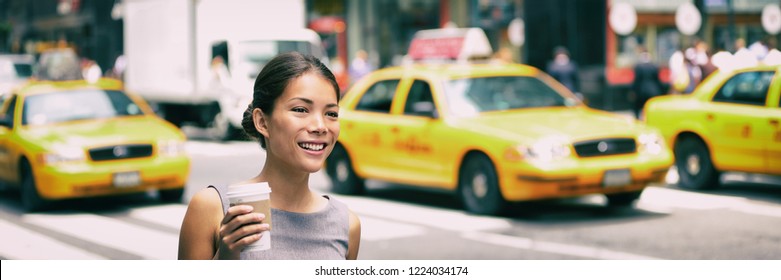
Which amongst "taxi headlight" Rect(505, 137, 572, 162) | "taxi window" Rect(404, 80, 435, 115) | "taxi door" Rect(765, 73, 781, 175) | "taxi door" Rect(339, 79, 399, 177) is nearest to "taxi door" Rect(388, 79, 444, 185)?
"taxi window" Rect(404, 80, 435, 115)

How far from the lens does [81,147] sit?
32.1ft

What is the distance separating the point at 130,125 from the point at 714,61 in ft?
35.1

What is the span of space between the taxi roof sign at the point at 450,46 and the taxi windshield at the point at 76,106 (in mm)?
10839

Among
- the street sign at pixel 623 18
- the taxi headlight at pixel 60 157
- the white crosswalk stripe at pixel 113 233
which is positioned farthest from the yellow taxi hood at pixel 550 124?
Result: the street sign at pixel 623 18

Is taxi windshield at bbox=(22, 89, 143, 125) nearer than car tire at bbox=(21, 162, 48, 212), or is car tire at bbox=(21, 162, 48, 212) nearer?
car tire at bbox=(21, 162, 48, 212)

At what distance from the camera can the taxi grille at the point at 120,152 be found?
32.2ft

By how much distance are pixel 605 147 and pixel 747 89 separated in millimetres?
1835

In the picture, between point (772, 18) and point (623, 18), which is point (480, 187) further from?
point (623, 18)

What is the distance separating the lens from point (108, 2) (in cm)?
3172

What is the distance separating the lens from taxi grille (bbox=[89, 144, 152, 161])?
982 centimetres

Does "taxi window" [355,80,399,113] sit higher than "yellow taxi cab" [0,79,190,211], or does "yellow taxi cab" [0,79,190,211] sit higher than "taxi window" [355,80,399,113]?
"taxi window" [355,80,399,113]

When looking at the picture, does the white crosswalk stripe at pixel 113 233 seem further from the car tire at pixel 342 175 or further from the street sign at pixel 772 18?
the street sign at pixel 772 18

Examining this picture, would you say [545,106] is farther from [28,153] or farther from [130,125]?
[28,153]

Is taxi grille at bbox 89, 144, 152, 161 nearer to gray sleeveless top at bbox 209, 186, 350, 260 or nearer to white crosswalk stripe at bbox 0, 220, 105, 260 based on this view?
white crosswalk stripe at bbox 0, 220, 105, 260
